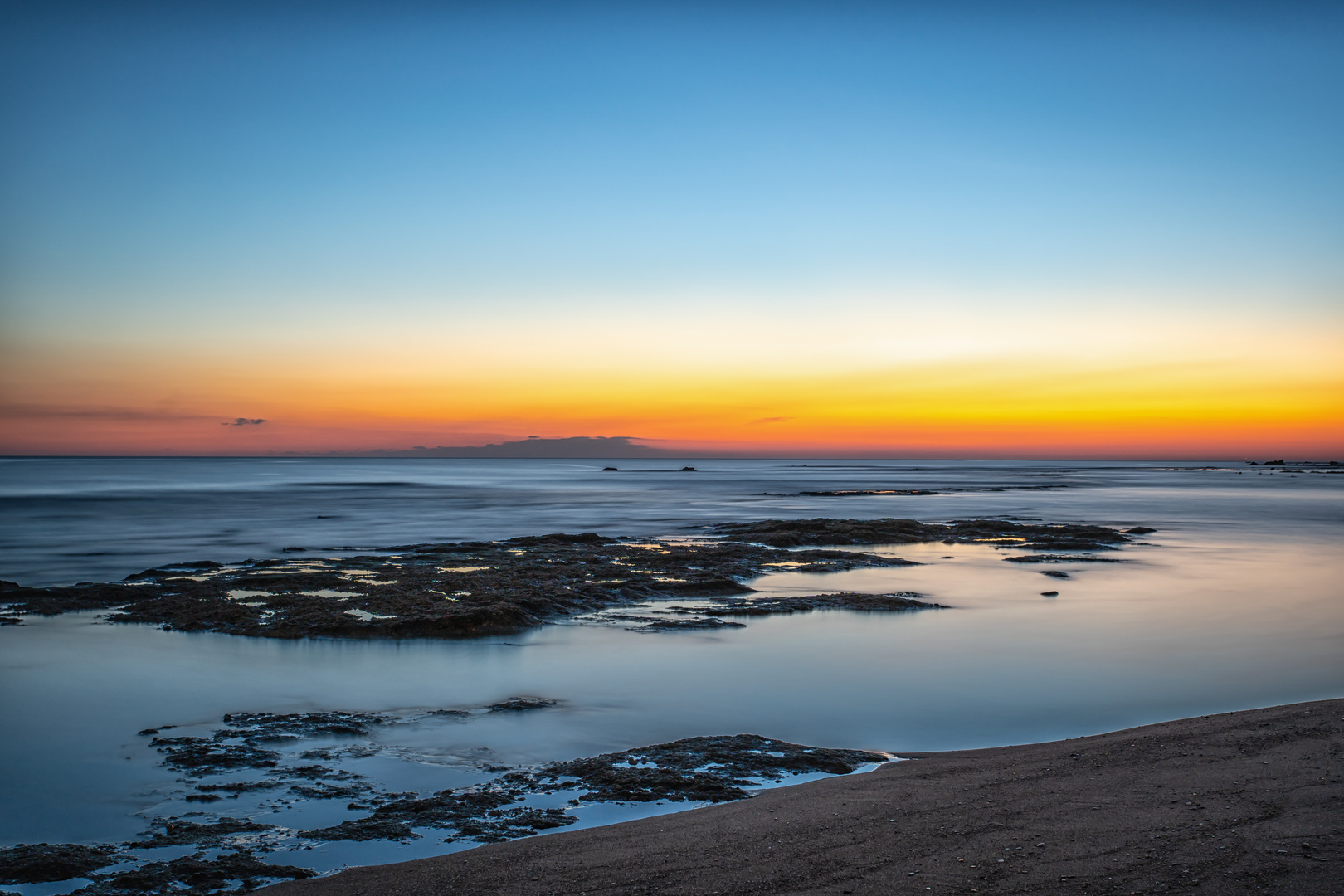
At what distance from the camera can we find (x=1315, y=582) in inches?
681

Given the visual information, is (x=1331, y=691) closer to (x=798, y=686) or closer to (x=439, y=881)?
(x=798, y=686)

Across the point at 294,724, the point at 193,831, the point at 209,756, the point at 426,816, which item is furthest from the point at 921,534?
the point at 193,831

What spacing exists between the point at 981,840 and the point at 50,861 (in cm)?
483

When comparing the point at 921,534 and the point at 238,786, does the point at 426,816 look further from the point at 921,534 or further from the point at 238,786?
the point at 921,534

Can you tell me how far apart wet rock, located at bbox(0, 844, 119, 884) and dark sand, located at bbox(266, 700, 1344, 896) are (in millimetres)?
1213

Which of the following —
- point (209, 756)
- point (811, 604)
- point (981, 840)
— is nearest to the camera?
point (981, 840)

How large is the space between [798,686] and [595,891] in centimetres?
526

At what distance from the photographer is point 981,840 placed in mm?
4293

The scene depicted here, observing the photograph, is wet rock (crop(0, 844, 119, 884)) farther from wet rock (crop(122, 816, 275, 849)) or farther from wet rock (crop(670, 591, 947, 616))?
wet rock (crop(670, 591, 947, 616))

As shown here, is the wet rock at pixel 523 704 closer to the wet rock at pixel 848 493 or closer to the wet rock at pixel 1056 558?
the wet rock at pixel 1056 558

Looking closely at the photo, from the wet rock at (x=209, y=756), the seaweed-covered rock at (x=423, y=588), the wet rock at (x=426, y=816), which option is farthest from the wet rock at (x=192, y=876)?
the seaweed-covered rock at (x=423, y=588)

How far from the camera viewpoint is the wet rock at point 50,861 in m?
4.48

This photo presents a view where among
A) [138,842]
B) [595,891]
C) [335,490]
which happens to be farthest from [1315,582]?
[335,490]

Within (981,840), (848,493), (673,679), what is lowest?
(848,493)
